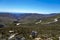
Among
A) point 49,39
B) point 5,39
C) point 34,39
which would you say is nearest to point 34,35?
point 34,39

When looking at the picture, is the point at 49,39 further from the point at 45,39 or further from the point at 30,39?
the point at 30,39

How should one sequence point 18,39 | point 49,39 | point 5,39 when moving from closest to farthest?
point 18,39 → point 49,39 → point 5,39

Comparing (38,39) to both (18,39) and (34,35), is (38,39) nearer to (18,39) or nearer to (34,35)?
(34,35)

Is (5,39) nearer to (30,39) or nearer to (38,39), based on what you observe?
(30,39)

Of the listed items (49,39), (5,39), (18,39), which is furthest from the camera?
(5,39)

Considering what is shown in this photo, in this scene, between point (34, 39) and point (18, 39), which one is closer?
point (18, 39)

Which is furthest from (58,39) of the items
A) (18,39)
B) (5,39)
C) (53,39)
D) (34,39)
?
(5,39)

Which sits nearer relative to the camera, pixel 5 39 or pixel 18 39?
pixel 18 39

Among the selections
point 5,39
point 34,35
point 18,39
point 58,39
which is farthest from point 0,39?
point 58,39
